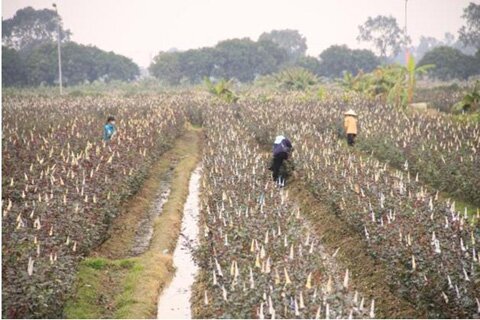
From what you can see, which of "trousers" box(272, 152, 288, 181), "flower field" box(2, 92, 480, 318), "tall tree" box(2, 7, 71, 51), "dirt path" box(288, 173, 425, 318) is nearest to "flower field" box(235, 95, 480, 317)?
"flower field" box(2, 92, 480, 318)

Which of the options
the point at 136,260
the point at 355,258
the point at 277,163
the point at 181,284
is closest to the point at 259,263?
the point at 181,284

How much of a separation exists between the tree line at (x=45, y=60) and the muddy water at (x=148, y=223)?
45.2 metres

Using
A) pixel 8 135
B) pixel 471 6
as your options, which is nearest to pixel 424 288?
pixel 8 135

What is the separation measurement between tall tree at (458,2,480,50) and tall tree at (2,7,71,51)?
190ft

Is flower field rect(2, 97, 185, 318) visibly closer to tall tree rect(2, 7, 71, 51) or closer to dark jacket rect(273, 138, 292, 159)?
dark jacket rect(273, 138, 292, 159)

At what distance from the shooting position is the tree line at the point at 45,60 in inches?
2292

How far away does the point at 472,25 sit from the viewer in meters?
67.8

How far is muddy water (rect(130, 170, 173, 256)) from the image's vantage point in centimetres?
1062

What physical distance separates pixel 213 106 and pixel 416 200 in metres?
20.4

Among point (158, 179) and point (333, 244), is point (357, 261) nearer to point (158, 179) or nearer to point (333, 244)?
point (333, 244)

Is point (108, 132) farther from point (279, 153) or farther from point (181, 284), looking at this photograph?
point (181, 284)

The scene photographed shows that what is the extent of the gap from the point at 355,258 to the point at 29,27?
289ft

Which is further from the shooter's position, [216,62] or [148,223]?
[216,62]

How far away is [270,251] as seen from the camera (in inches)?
283
